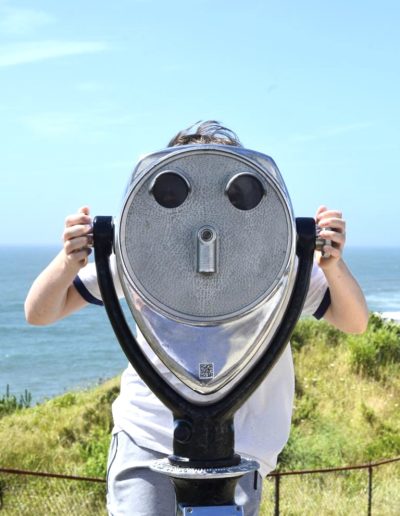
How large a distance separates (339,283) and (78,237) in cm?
47

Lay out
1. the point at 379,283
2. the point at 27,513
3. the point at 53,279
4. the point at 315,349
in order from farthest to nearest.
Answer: the point at 379,283 < the point at 315,349 < the point at 27,513 < the point at 53,279

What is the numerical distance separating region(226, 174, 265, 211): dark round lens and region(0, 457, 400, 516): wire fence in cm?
309

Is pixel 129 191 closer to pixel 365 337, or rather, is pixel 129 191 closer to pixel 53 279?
pixel 53 279

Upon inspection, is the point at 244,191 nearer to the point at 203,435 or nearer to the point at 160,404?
the point at 203,435

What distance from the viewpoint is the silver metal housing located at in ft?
4.27

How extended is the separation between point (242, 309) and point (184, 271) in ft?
0.32

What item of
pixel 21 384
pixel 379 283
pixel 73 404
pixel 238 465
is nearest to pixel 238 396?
pixel 238 465

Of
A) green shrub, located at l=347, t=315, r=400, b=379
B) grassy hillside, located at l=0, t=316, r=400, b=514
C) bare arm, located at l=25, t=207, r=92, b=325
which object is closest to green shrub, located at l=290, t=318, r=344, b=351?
grassy hillside, located at l=0, t=316, r=400, b=514

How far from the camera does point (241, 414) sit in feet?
5.32

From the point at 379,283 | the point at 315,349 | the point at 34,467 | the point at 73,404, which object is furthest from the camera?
the point at 379,283

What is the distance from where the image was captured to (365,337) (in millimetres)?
11758

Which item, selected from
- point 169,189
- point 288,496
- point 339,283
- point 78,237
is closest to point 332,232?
point 339,283

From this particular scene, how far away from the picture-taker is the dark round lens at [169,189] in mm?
1303

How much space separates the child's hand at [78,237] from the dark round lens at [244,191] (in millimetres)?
242
